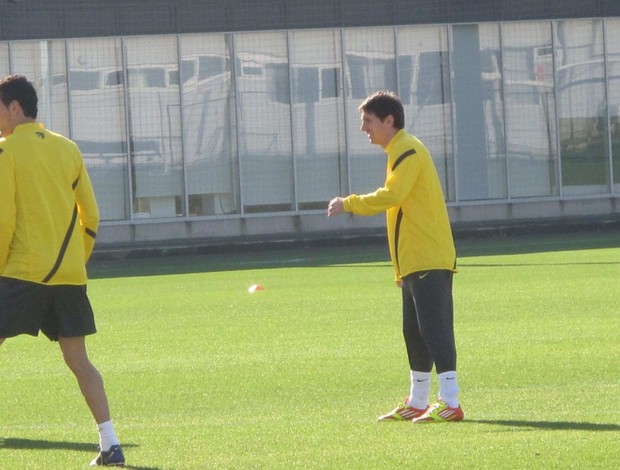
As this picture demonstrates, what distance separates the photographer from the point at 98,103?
33875 mm

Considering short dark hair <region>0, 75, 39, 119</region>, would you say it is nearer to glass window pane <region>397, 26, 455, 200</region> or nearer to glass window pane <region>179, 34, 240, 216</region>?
glass window pane <region>179, 34, 240, 216</region>

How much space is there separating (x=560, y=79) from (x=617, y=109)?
5.78 feet

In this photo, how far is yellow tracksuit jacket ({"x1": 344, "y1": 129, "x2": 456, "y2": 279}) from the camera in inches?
361

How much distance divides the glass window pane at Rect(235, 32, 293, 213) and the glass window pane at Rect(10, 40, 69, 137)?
13.2 feet

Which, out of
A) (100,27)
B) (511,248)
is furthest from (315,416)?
(100,27)

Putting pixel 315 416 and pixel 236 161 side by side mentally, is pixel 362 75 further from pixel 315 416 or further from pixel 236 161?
pixel 315 416

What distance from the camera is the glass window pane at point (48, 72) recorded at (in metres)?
33.5

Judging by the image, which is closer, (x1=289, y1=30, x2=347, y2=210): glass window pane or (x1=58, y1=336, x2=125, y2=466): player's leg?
(x1=58, y1=336, x2=125, y2=466): player's leg

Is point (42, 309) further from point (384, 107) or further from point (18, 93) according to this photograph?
point (384, 107)

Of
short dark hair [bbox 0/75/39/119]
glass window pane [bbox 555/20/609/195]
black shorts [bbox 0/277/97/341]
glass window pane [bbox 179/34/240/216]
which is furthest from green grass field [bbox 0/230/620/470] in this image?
glass window pane [bbox 555/20/609/195]

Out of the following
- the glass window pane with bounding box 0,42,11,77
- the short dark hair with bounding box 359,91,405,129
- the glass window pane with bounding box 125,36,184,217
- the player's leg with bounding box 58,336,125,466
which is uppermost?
the glass window pane with bounding box 0,42,11,77

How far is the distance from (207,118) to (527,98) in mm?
7729

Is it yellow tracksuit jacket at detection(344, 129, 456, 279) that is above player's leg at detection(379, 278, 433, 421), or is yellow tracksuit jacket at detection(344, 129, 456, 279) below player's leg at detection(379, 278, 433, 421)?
above

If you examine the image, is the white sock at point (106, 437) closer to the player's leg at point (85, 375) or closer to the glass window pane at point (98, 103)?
the player's leg at point (85, 375)
